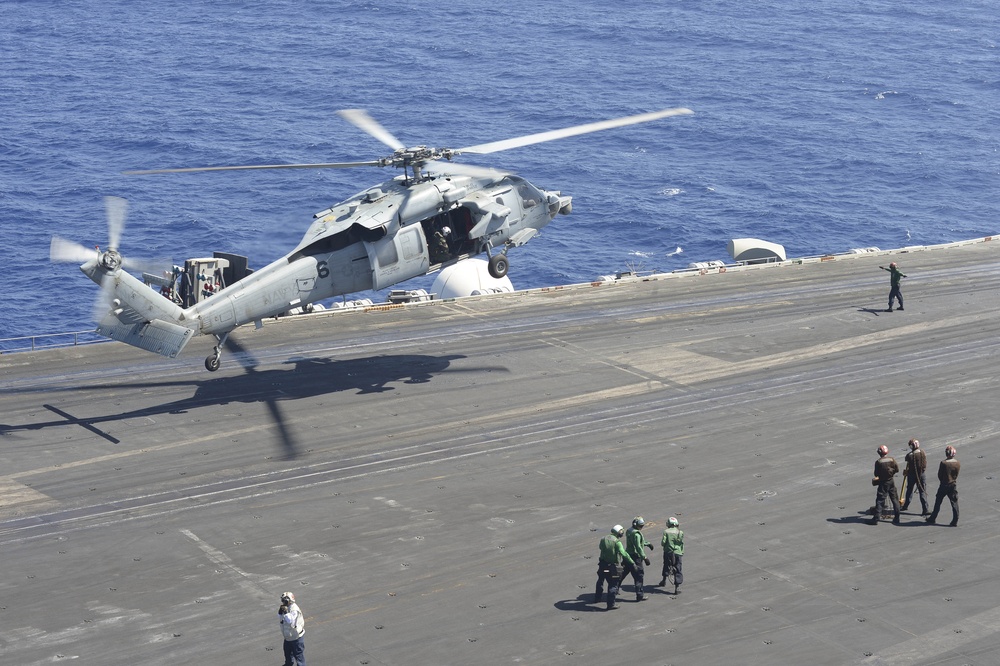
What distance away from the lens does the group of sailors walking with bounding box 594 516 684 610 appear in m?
24.0

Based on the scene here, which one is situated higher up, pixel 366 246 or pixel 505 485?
pixel 366 246

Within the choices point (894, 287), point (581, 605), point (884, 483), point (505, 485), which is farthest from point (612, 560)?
point (894, 287)

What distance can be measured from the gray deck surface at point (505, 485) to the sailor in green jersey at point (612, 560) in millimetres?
595

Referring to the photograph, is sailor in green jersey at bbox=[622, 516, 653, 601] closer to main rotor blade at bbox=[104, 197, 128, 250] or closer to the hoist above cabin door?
the hoist above cabin door

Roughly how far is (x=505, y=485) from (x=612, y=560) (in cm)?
723

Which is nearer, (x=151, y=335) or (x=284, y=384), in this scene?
(x=151, y=335)

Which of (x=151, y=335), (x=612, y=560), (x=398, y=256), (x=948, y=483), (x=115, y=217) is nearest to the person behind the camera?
(x=612, y=560)

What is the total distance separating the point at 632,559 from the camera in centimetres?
2448

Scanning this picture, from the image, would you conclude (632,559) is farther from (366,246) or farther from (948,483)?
(366,246)

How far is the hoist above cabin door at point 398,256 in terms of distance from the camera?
36781 millimetres

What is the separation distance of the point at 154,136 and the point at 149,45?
28.8m

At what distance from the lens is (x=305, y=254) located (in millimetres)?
36344

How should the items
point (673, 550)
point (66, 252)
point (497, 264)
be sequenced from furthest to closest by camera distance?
point (497, 264) → point (66, 252) → point (673, 550)

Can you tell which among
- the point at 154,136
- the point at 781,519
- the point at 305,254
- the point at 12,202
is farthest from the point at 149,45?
the point at 781,519
